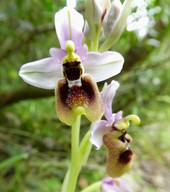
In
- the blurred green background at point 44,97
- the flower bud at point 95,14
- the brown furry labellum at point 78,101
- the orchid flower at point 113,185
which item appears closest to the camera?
the brown furry labellum at point 78,101

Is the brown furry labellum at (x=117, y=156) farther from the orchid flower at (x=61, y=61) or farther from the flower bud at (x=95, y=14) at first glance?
the flower bud at (x=95, y=14)

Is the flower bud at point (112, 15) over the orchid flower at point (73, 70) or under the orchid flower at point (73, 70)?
over

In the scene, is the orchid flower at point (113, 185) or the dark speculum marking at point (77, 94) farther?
the orchid flower at point (113, 185)

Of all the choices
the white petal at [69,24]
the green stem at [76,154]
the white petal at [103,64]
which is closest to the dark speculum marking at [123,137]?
the green stem at [76,154]

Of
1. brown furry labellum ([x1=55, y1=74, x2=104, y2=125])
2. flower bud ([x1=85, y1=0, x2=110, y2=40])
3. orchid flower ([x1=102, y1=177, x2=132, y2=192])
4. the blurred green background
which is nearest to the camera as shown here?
brown furry labellum ([x1=55, y1=74, x2=104, y2=125])

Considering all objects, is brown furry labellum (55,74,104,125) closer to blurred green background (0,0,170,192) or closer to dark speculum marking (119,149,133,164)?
dark speculum marking (119,149,133,164)

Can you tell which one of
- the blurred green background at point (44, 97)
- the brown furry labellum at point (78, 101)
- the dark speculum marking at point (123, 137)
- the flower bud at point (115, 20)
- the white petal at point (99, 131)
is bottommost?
the blurred green background at point (44, 97)

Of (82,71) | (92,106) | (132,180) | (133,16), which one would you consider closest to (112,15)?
(82,71)

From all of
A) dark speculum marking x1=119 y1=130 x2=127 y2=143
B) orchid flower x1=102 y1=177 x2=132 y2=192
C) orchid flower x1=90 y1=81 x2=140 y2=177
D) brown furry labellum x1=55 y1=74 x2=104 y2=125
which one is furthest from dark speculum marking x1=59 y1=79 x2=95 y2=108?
orchid flower x1=102 y1=177 x2=132 y2=192
